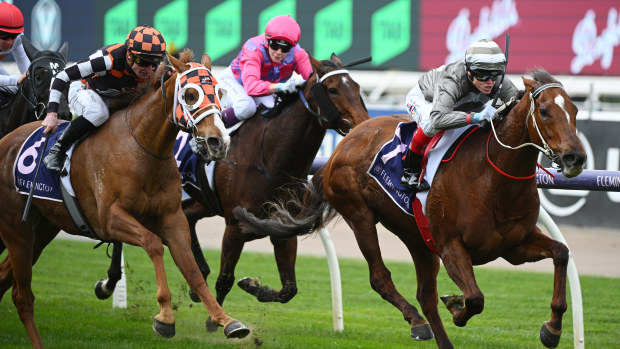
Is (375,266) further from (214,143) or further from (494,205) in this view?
(214,143)

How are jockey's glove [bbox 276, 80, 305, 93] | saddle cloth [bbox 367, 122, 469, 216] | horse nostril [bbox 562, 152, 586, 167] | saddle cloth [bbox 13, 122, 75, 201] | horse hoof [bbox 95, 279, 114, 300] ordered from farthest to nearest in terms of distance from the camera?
horse hoof [bbox 95, 279, 114, 300]
jockey's glove [bbox 276, 80, 305, 93]
saddle cloth [bbox 13, 122, 75, 201]
saddle cloth [bbox 367, 122, 469, 216]
horse nostril [bbox 562, 152, 586, 167]

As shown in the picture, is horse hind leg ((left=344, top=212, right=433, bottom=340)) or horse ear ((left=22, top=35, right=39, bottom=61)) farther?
horse ear ((left=22, top=35, right=39, bottom=61))

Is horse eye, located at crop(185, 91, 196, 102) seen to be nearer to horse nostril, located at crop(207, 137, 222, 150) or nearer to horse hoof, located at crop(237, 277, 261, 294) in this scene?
horse nostril, located at crop(207, 137, 222, 150)

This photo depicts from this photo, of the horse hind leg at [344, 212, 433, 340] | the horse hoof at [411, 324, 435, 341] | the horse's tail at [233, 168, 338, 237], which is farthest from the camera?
the horse's tail at [233, 168, 338, 237]

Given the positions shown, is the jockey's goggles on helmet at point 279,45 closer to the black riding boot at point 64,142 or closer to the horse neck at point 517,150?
the black riding boot at point 64,142

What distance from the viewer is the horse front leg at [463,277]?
4711 millimetres

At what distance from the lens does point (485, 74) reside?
4898mm

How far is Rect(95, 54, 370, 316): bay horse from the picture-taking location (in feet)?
20.4

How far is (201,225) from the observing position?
12.4 meters

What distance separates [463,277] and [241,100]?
252cm

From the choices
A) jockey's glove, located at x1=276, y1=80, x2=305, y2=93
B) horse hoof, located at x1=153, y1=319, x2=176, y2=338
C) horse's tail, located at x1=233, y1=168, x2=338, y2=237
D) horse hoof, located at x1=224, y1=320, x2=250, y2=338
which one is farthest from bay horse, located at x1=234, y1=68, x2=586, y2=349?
horse hoof, located at x1=153, y1=319, x2=176, y2=338

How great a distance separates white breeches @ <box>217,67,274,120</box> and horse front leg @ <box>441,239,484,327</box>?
86.9 inches

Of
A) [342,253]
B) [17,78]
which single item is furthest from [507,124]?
[342,253]

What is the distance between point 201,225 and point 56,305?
17.4 feet
